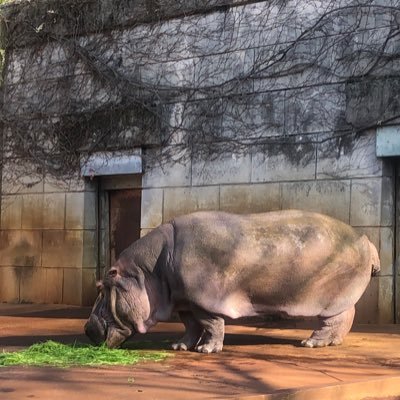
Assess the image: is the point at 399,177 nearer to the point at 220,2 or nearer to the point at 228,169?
the point at 228,169

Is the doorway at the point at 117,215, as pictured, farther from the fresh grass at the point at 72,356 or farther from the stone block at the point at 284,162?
the fresh grass at the point at 72,356

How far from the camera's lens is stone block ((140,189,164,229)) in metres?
12.3

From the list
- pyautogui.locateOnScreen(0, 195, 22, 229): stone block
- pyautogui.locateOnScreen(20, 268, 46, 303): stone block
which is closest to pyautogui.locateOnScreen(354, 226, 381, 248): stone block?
pyautogui.locateOnScreen(20, 268, 46, 303): stone block

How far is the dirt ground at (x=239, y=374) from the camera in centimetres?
584

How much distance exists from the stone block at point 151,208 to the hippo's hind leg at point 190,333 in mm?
4083

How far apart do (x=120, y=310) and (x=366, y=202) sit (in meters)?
4.03

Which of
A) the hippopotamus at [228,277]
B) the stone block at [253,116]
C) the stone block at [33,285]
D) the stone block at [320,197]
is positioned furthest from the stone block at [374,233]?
the stone block at [33,285]

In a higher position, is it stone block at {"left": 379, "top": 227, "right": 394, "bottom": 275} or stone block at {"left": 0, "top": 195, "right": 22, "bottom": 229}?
stone block at {"left": 0, "top": 195, "right": 22, "bottom": 229}

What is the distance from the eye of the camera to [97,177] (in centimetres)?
1331

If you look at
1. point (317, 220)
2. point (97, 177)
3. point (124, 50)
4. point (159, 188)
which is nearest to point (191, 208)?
point (159, 188)

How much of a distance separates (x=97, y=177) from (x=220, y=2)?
361 cm

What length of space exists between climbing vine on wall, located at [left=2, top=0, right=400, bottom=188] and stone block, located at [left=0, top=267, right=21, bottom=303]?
5.75 ft

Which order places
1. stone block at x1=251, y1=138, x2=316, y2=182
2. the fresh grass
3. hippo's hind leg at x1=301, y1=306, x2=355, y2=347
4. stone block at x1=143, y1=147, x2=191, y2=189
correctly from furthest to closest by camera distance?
stone block at x1=143, y1=147, x2=191, y2=189 → stone block at x1=251, y1=138, x2=316, y2=182 → hippo's hind leg at x1=301, y1=306, x2=355, y2=347 → the fresh grass

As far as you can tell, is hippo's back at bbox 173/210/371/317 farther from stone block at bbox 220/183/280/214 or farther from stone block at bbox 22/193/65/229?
stone block at bbox 22/193/65/229
